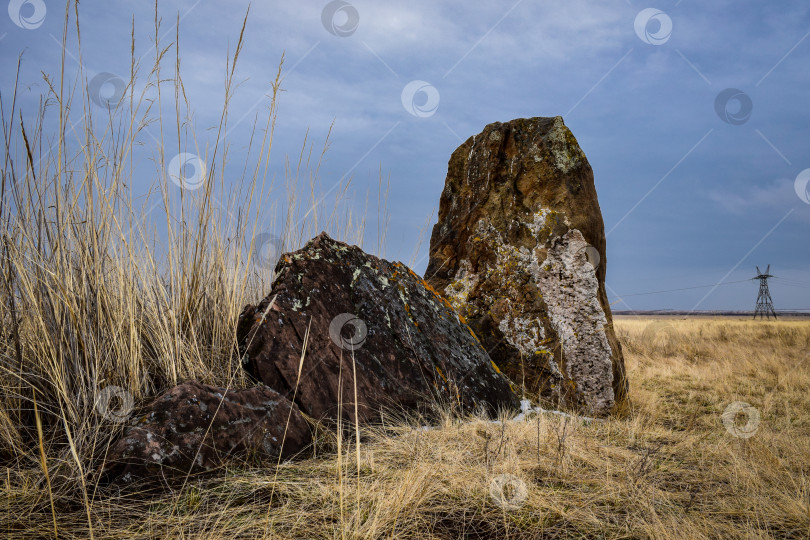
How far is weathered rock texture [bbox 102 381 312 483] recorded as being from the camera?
1896 mm

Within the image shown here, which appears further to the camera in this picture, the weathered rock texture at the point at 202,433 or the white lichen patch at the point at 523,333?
the white lichen patch at the point at 523,333

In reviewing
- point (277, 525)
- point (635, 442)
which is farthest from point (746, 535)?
point (277, 525)

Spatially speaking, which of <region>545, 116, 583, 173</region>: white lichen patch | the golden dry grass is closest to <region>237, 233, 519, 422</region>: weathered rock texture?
the golden dry grass

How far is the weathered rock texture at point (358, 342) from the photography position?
2.56 metres

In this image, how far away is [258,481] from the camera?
1917 mm

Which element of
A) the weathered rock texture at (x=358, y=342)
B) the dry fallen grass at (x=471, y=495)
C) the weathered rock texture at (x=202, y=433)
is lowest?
the dry fallen grass at (x=471, y=495)

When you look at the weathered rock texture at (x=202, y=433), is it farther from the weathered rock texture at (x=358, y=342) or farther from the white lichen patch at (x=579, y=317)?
the white lichen patch at (x=579, y=317)

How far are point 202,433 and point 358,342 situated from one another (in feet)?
3.35

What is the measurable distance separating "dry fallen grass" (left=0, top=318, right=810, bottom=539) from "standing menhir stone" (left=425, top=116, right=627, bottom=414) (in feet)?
4.07

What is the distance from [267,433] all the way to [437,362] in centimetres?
123

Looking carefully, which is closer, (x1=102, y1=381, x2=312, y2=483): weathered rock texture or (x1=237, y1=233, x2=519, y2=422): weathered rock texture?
(x1=102, y1=381, x2=312, y2=483): weathered rock texture

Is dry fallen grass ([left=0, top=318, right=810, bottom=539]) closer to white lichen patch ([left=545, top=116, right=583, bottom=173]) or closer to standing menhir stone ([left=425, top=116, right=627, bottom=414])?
standing menhir stone ([left=425, top=116, right=627, bottom=414])

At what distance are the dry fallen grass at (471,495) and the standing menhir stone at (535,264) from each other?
4.07 feet

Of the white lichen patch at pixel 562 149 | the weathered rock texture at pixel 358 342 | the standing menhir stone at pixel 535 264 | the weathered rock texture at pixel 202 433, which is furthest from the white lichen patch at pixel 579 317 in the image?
the weathered rock texture at pixel 202 433
